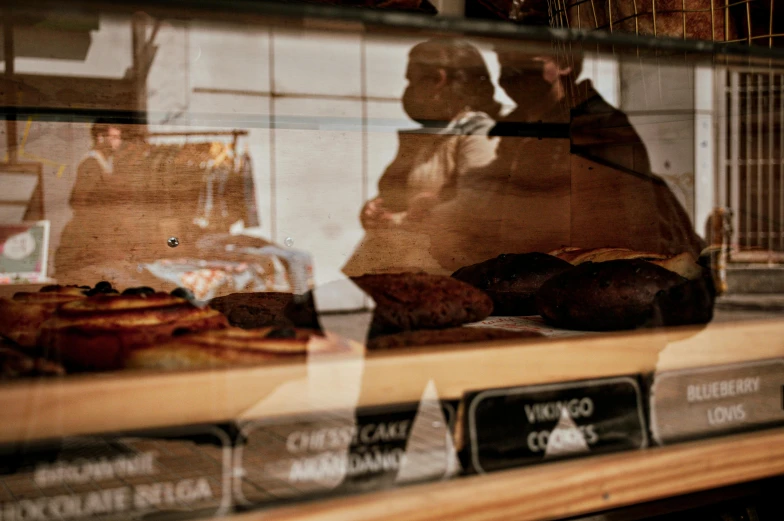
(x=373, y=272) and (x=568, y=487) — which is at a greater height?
(x=373, y=272)

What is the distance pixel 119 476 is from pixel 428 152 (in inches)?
32.8

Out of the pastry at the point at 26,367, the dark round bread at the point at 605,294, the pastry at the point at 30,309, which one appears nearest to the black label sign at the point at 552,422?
the dark round bread at the point at 605,294

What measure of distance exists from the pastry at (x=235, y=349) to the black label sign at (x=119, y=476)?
72 millimetres

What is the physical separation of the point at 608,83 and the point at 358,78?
39cm

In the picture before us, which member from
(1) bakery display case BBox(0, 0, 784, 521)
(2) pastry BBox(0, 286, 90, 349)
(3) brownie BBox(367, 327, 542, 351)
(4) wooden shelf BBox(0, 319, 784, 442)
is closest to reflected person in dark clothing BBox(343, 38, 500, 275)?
(1) bakery display case BBox(0, 0, 784, 521)

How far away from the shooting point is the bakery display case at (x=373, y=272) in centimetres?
67

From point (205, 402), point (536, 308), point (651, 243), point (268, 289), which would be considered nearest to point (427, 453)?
point (205, 402)

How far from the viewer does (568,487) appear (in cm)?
80

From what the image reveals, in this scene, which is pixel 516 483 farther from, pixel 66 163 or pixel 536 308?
pixel 66 163

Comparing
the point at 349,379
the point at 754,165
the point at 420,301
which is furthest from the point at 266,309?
the point at 754,165

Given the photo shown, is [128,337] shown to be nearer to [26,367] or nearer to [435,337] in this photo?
[26,367]

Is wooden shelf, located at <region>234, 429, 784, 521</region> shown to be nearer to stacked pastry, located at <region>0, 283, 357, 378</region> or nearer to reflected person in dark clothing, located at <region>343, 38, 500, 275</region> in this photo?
stacked pastry, located at <region>0, 283, 357, 378</region>

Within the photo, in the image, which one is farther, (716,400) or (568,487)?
(716,400)

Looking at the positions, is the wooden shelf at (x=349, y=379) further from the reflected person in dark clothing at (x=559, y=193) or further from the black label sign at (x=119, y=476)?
the reflected person in dark clothing at (x=559, y=193)
